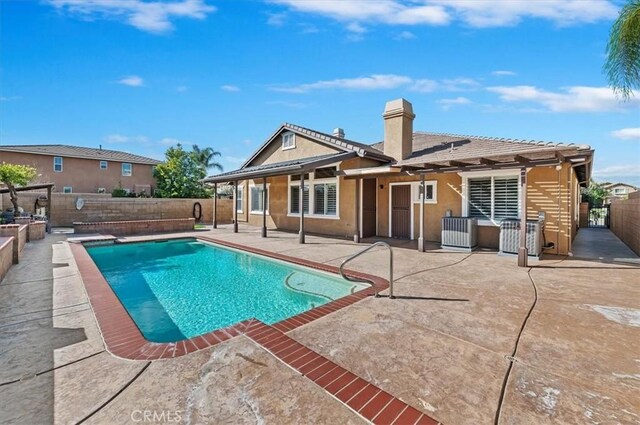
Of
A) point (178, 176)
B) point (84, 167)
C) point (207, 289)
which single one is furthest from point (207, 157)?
point (207, 289)

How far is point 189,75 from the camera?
13.6 metres

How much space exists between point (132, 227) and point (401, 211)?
14.4 metres

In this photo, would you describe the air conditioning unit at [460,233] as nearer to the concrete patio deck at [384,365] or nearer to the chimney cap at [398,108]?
the concrete patio deck at [384,365]

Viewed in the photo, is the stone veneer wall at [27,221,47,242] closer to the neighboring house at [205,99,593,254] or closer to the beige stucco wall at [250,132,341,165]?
the neighboring house at [205,99,593,254]

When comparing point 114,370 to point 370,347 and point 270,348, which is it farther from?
point 370,347

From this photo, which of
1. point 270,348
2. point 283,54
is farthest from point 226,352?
point 283,54

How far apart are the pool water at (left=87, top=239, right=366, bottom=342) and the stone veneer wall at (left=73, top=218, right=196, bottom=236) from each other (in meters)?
4.74

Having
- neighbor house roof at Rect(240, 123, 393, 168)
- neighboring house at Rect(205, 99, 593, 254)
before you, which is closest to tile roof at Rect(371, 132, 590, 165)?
neighboring house at Rect(205, 99, 593, 254)

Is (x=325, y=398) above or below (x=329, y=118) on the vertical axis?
below

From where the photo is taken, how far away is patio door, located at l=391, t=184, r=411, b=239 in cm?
1293

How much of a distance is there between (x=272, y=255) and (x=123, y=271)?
459 centimetres

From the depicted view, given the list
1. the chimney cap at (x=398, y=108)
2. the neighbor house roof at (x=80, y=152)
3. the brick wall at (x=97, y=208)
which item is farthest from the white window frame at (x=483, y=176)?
the neighbor house roof at (x=80, y=152)

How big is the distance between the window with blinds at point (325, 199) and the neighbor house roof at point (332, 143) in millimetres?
2073

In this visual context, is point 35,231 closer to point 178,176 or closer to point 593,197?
point 178,176
